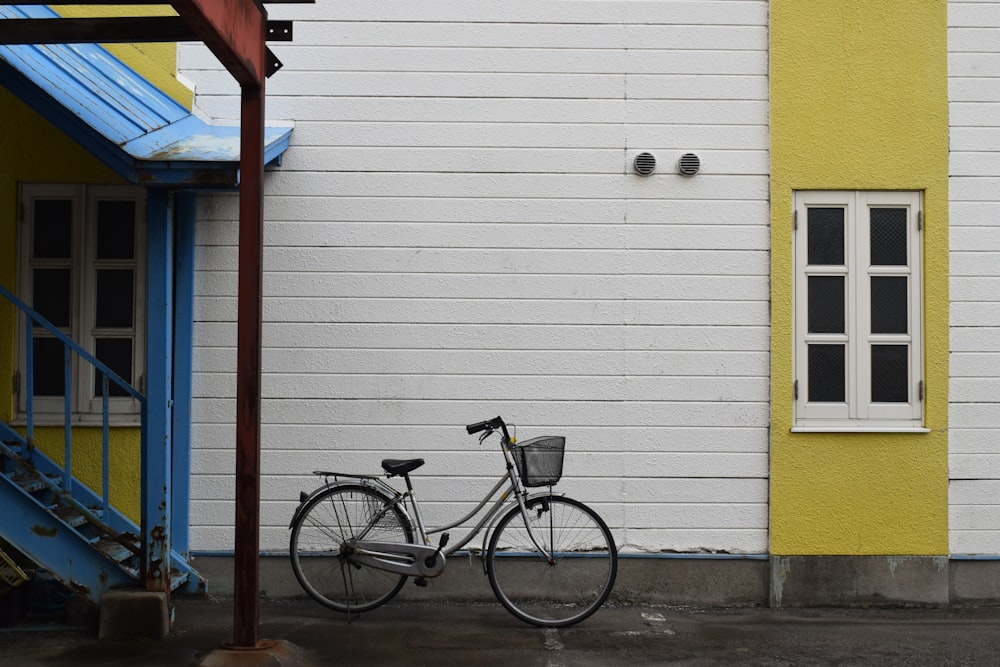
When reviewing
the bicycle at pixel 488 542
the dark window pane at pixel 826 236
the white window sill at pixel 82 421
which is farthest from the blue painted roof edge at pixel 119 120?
the dark window pane at pixel 826 236

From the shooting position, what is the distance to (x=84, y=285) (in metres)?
7.27

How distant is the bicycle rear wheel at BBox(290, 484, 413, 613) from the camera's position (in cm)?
681

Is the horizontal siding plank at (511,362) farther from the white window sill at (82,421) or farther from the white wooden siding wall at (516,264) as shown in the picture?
the white window sill at (82,421)

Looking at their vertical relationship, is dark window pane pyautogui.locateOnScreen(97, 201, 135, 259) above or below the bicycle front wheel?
above

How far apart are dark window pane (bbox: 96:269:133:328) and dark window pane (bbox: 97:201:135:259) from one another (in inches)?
5.2

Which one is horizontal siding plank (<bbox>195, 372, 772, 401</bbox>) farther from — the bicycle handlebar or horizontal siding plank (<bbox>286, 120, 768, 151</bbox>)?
horizontal siding plank (<bbox>286, 120, 768, 151</bbox>)

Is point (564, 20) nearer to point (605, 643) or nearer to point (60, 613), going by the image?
point (605, 643)

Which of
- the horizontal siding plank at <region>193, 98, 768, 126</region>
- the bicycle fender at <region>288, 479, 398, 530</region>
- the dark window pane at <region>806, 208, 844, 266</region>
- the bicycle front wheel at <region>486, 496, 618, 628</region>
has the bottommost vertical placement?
the bicycle front wheel at <region>486, 496, 618, 628</region>

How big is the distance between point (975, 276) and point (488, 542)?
3853 mm

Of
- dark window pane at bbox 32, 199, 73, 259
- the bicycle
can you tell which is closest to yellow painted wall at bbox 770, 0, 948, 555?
the bicycle

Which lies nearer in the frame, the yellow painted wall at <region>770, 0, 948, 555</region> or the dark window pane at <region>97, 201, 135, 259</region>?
the yellow painted wall at <region>770, 0, 948, 555</region>

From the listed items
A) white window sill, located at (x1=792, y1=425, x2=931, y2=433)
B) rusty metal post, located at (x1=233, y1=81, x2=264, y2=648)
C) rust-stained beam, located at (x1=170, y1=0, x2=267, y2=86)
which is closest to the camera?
rust-stained beam, located at (x1=170, y1=0, x2=267, y2=86)

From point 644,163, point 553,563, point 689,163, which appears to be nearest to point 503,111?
point 644,163

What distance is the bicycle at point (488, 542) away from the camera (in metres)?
6.61
